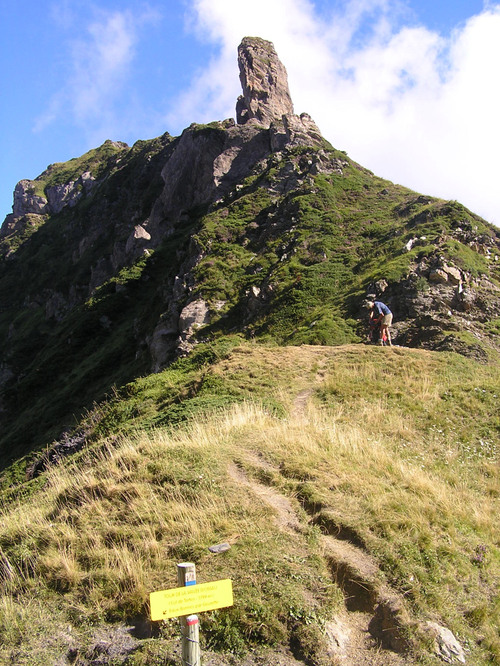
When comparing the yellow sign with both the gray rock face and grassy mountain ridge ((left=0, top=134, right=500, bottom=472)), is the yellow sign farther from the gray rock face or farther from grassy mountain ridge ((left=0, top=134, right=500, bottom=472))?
the gray rock face

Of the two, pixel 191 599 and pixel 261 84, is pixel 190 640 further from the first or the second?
pixel 261 84

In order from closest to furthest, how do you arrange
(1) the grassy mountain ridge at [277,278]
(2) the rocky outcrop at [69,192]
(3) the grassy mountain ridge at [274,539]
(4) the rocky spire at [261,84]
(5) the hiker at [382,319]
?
(3) the grassy mountain ridge at [274,539]
(5) the hiker at [382,319]
(1) the grassy mountain ridge at [277,278]
(4) the rocky spire at [261,84]
(2) the rocky outcrop at [69,192]

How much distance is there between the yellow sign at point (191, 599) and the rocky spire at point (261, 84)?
213 ft

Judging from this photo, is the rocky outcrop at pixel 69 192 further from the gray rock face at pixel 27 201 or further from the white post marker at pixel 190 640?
the white post marker at pixel 190 640

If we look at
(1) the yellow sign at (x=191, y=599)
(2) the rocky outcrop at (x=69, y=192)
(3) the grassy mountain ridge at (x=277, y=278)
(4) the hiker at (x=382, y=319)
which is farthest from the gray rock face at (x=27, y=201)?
(1) the yellow sign at (x=191, y=599)

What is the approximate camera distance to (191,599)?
153 inches

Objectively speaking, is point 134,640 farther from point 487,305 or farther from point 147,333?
point 147,333

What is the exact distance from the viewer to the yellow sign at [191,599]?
12.2ft

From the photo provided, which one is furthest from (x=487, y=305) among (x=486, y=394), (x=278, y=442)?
(x=278, y=442)

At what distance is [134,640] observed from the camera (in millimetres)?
4844

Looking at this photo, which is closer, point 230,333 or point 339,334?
point 339,334

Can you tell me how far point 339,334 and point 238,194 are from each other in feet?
95.8

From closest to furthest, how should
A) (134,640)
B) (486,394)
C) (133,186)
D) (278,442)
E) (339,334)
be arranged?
1. (134,640)
2. (278,442)
3. (486,394)
4. (339,334)
5. (133,186)

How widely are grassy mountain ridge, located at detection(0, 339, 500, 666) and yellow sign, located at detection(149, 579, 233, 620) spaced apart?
1.29 metres
